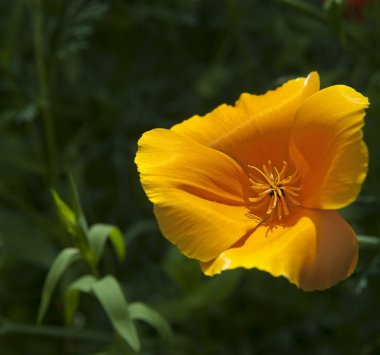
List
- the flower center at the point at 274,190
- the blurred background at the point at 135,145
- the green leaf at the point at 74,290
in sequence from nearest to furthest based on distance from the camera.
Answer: the flower center at the point at 274,190, the green leaf at the point at 74,290, the blurred background at the point at 135,145

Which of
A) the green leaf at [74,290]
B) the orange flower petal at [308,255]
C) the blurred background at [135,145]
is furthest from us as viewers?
the blurred background at [135,145]

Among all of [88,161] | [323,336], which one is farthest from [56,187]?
[323,336]

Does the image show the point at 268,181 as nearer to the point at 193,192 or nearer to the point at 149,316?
the point at 193,192

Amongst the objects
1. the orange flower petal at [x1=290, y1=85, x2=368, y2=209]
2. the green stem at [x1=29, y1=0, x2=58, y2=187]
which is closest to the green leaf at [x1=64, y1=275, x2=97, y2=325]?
the orange flower petal at [x1=290, y1=85, x2=368, y2=209]

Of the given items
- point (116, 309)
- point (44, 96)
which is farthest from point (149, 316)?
point (44, 96)

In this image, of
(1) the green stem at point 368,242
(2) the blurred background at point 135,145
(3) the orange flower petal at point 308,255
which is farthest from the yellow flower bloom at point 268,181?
(2) the blurred background at point 135,145

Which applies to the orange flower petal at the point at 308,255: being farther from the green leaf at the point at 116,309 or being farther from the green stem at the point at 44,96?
the green stem at the point at 44,96

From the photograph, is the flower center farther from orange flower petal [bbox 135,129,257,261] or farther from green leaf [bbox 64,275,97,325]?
green leaf [bbox 64,275,97,325]
